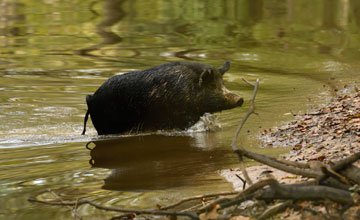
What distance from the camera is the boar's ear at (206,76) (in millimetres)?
9703

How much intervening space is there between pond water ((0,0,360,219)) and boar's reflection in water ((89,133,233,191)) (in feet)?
0.06

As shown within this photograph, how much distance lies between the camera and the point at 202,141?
8.95m

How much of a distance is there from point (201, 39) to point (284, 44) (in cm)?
271

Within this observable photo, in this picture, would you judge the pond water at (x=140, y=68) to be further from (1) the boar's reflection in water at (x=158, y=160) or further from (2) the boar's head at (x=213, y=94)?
(2) the boar's head at (x=213, y=94)

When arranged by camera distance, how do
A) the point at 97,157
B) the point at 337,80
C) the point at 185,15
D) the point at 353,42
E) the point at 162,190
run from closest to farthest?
the point at 162,190, the point at 97,157, the point at 337,80, the point at 353,42, the point at 185,15

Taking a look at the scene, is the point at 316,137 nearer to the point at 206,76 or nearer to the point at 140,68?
the point at 206,76

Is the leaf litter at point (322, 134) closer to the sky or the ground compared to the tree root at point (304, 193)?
closer to the ground

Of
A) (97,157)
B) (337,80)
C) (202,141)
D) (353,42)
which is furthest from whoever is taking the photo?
(353,42)

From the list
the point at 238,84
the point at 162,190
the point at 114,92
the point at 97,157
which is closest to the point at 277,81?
the point at 238,84

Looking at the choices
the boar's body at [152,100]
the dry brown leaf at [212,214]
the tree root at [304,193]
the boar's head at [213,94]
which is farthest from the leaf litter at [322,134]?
the dry brown leaf at [212,214]

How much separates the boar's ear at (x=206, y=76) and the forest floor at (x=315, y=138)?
1.35m

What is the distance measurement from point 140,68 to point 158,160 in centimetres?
851

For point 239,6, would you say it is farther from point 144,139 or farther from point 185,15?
point 144,139

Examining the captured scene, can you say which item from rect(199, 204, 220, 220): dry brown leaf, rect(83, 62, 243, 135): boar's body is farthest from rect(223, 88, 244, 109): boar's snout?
rect(199, 204, 220, 220): dry brown leaf
